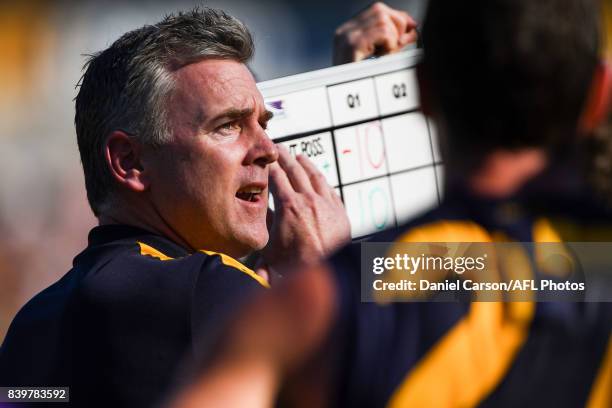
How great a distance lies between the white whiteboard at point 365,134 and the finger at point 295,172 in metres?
0.04

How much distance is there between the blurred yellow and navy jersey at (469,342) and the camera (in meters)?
0.84

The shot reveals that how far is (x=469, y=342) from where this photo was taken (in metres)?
0.86

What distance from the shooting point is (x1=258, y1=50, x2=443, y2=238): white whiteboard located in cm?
206

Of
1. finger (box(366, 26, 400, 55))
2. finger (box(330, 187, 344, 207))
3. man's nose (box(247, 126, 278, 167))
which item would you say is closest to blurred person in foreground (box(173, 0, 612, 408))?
man's nose (box(247, 126, 278, 167))

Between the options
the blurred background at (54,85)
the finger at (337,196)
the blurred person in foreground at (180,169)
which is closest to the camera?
the blurred person in foreground at (180,169)

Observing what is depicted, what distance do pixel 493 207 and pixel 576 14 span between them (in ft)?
0.59

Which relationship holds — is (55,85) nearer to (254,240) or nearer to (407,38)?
(407,38)

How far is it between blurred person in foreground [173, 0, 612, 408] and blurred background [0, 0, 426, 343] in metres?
2.88

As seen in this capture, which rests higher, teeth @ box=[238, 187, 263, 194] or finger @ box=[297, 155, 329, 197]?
teeth @ box=[238, 187, 263, 194]

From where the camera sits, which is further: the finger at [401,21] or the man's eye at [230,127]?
the finger at [401,21]

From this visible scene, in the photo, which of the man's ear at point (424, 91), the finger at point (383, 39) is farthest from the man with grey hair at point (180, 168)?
the man's ear at point (424, 91)

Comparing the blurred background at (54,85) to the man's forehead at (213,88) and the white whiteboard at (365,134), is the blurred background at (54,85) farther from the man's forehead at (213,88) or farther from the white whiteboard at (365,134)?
the man's forehead at (213,88)

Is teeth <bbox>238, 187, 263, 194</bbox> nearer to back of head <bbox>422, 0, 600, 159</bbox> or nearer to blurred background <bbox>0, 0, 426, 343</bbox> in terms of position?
back of head <bbox>422, 0, 600, 159</bbox>

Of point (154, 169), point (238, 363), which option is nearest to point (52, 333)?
point (154, 169)
